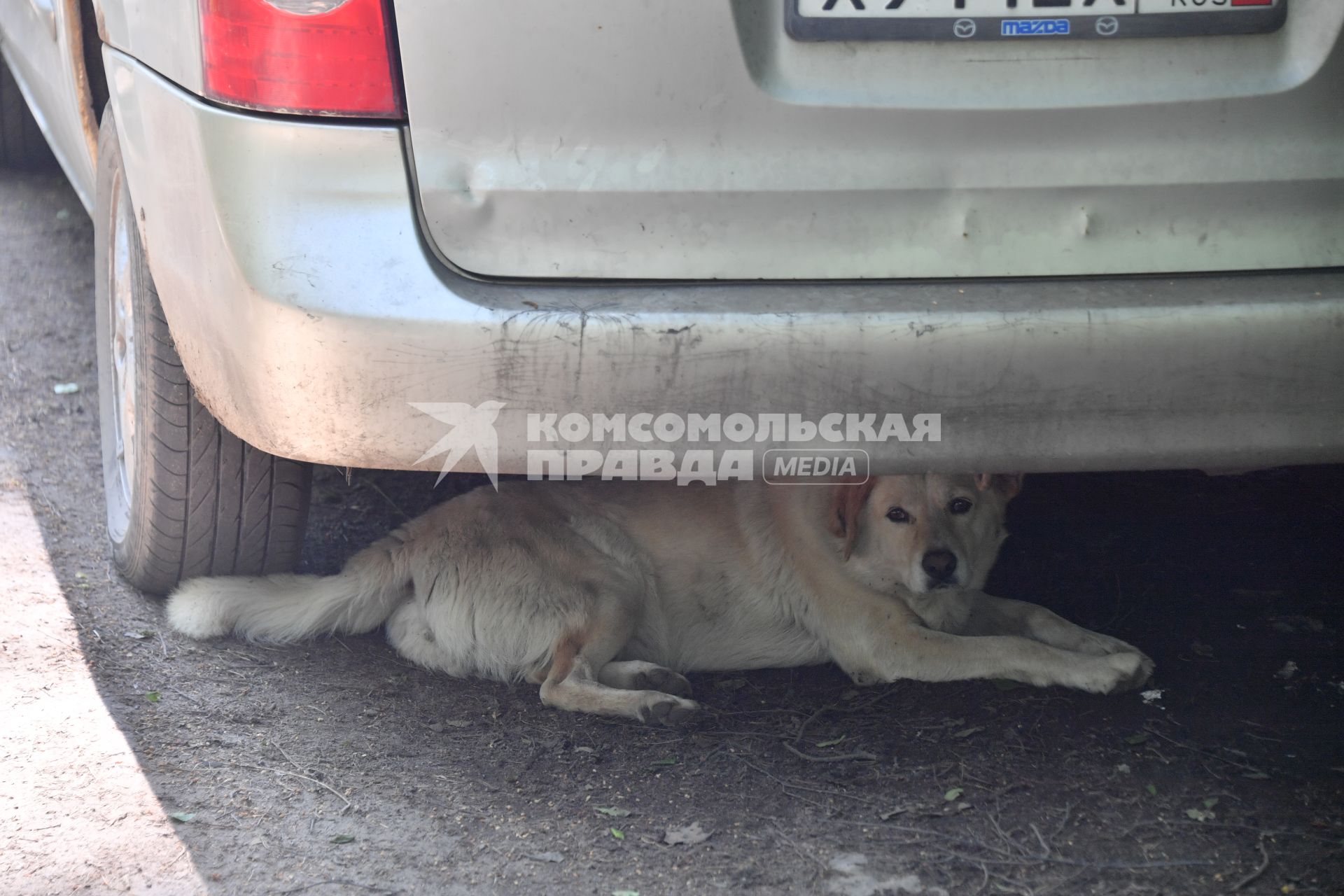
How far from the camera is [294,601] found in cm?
278

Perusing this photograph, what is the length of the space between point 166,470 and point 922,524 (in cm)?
175

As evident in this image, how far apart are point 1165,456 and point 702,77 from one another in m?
1.02

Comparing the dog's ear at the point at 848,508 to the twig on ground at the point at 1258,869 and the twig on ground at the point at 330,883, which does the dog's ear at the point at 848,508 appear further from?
the twig on ground at the point at 330,883

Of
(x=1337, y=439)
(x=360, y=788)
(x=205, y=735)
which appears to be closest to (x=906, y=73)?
(x=1337, y=439)

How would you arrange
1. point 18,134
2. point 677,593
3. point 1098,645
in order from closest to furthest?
point 1098,645 < point 677,593 < point 18,134

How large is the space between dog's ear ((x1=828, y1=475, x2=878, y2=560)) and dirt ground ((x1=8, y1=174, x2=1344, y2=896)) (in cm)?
34

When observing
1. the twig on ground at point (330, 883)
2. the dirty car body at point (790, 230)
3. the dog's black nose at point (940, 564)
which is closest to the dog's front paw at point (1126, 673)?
the dog's black nose at point (940, 564)

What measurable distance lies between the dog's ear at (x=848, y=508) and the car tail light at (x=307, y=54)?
138 cm

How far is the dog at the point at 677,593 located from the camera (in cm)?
276

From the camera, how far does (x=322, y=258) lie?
6.23 feet

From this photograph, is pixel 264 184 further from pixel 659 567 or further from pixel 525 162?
pixel 659 567

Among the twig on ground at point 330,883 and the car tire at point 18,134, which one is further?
the car tire at point 18,134

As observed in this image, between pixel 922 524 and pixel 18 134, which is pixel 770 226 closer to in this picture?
pixel 922 524

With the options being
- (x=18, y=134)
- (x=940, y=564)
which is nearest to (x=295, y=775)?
(x=940, y=564)
